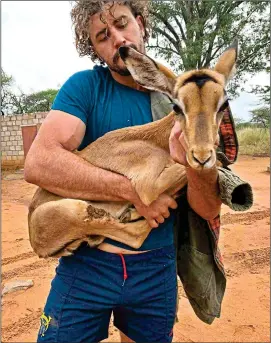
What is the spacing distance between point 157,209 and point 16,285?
3.73 m

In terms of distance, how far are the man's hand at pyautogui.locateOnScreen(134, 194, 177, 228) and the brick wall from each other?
51.6 ft

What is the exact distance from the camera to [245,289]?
223 inches

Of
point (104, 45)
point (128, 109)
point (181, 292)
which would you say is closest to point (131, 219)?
point (128, 109)

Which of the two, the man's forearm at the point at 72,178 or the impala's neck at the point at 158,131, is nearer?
the man's forearm at the point at 72,178

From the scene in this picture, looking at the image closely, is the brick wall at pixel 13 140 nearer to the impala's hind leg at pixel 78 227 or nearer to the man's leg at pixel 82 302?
the impala's hind leg at pixel 78 227

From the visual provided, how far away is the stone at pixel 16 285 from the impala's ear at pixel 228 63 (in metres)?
4.26

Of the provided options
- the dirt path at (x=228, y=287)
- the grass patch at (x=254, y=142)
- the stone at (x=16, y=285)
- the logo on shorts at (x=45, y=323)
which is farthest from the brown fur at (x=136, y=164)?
the grass patch at (x=254, y=142)

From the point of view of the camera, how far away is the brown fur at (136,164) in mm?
2420

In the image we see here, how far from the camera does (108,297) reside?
2693mm

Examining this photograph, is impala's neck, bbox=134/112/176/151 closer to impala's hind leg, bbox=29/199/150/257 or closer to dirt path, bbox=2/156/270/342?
impala's hind leg, bbox=29/199/150/257

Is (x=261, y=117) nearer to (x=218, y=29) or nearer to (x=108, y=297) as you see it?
(x=218, y=29)

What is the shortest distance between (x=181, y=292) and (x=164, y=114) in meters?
3.28

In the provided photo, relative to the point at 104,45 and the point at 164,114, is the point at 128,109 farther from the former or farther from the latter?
the point at 104,45

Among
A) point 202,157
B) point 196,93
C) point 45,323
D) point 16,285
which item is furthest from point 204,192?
point 16,285
